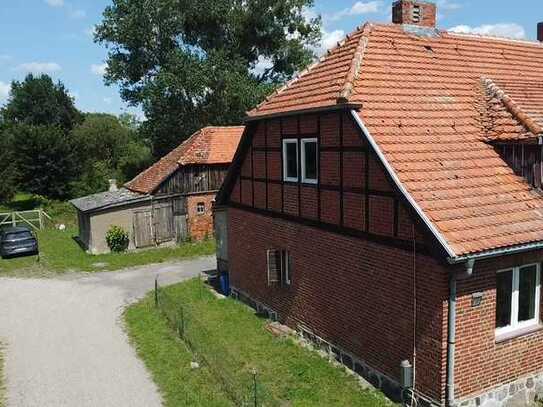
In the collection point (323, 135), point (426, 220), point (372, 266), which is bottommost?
point (372, 266)

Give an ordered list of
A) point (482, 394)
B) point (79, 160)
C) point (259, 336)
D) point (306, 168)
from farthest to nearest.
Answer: point (79, 160) → point (259, 336) → point (306, 168) → point (482, 394)

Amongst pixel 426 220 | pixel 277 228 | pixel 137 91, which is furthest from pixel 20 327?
pixel 137 91

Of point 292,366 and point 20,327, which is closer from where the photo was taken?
point 292,366

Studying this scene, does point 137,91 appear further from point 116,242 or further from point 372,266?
point 372,266

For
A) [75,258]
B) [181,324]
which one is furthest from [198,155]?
[181,324]

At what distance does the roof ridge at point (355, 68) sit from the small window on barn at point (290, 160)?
2.71m

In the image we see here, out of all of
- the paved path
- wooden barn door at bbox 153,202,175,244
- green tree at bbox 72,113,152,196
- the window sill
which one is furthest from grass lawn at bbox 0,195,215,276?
the window sill

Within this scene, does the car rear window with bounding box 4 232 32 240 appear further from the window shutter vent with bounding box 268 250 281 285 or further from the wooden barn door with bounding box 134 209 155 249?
the window shutter vent with bounding box 268 250 281 285

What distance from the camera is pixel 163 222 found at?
1136 inches

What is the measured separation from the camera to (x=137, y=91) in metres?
41.9

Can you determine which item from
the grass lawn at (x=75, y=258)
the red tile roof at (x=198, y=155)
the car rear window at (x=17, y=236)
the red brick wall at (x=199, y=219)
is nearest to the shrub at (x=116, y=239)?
the grass lawn at (x=75, y=258)

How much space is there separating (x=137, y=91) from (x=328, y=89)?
32412 mm

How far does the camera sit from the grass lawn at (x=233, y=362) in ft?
36.9

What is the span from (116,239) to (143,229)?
1.60 metres
